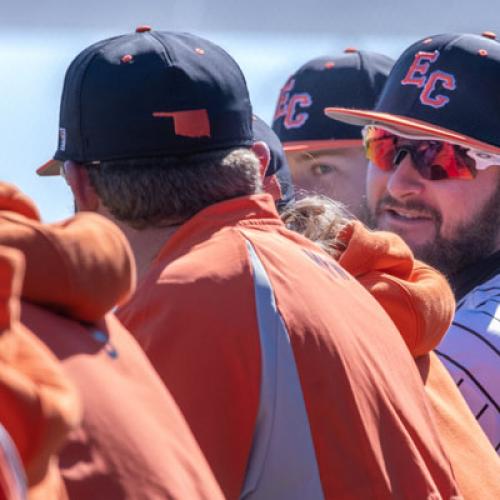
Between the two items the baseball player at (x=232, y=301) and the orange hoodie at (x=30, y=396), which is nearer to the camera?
the orange hoodie at (x=30, y=396)

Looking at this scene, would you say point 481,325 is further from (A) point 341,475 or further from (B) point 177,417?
(B) point 177,417

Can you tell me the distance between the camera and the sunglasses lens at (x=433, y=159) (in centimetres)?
442

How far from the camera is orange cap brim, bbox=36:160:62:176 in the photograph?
3811mm

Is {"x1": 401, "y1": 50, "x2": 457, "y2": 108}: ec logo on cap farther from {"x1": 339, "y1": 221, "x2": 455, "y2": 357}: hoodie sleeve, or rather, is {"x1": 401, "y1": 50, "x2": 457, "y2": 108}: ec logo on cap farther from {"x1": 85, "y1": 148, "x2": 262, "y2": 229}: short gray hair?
{"x1": 85, "y1": 148, "x2": 262, "y2": 229}: short gray hair

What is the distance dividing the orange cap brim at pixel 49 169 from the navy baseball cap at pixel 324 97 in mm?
1442

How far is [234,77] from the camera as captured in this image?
2.98 metres

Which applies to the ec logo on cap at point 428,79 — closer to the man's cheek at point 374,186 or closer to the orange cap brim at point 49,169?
the man's cheek at point 374,186

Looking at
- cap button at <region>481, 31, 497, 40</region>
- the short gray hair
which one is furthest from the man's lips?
the short gray hair

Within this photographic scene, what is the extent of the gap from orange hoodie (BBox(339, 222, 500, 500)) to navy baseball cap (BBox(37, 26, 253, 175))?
36cm

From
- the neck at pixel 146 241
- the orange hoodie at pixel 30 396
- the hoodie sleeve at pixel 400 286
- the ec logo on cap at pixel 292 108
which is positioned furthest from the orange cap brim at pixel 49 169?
the orange hoodie at pixel 30 396

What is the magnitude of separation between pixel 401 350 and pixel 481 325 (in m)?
0.93

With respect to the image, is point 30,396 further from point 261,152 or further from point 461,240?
point 461,240

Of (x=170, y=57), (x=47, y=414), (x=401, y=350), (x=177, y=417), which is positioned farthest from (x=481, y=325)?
(x=47, y=414)

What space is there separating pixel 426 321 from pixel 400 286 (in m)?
0.09
